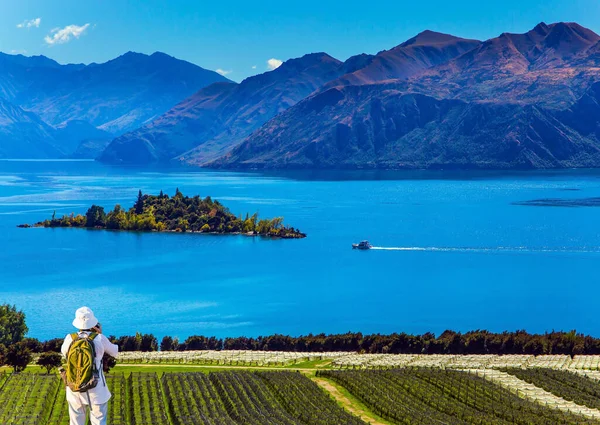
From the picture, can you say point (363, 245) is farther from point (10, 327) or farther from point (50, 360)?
point (50, 360)

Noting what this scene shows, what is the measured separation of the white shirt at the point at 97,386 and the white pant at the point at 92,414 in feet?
0.25

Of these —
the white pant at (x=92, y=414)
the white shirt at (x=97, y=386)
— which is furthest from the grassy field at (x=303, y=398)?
the white shirt at (x=97, y=386)

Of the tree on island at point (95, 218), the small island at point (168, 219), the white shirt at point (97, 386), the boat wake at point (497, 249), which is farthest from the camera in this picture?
the tree on island at point (95, 218)

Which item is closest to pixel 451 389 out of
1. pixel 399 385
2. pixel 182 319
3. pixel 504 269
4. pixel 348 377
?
pixel 399 385

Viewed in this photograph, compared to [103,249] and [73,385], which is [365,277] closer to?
[103,249]

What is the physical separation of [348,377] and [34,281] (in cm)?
7972

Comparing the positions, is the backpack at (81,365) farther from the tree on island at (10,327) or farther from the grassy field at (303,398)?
the tree on island at (10,327)

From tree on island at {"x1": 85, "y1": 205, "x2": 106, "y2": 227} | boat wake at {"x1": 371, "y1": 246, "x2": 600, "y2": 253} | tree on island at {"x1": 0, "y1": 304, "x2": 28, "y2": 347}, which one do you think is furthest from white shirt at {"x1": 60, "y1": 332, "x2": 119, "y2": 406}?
tree on island at {"x1": 85, "y1": 205, "x2": 106, "y2": 227}

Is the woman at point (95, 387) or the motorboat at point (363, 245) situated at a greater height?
the woman at point (95, 387)

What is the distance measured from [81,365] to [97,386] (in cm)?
55

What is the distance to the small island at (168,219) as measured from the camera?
18375cm

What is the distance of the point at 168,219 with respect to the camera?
190 meters

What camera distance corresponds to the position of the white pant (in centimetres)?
1647

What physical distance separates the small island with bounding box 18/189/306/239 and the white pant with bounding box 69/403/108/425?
532ft
